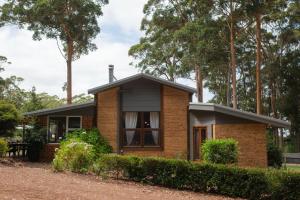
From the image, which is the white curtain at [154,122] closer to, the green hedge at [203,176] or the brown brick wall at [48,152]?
the brown brick wall at [48,152]

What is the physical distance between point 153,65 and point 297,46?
45.9ft

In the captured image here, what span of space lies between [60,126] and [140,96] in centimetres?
468

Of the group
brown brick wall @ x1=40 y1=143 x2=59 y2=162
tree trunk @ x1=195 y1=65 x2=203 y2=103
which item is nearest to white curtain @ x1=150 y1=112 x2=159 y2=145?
brown brick wall @ x1=40 y1=143 x2=59 y2=162

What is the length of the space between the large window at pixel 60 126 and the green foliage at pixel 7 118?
3.60 metres

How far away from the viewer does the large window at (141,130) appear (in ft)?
70.8

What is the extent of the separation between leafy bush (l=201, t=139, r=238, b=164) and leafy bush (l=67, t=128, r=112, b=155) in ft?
19.5

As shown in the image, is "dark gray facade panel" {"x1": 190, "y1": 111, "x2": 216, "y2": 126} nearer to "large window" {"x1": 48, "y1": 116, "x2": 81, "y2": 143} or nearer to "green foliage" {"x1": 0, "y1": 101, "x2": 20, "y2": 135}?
"large window" {"x1": 48, "y1": 116, "x2": 81, "y2": 143}

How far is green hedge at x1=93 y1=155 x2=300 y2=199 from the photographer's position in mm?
12219

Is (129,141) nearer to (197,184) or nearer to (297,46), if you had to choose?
(197,184)

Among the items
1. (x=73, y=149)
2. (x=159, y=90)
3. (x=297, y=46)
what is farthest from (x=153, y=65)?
(x=73, y=149)

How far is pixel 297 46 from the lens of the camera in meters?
39.5

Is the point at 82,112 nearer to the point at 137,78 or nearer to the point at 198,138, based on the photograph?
the point at 137,78

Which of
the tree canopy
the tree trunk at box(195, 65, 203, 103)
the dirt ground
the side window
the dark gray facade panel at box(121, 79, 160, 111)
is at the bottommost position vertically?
the dirt ground

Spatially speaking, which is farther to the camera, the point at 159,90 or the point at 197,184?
the point at 159,90
